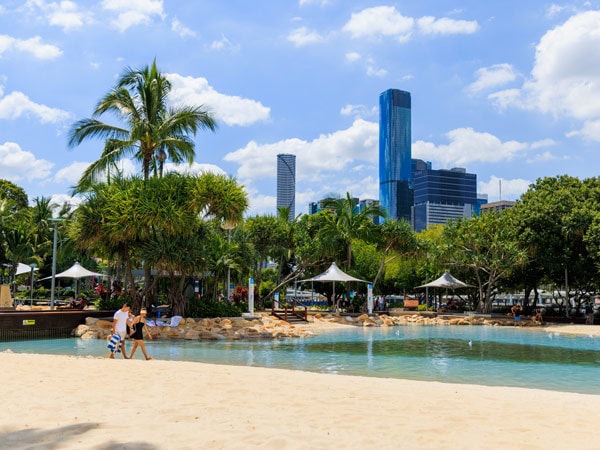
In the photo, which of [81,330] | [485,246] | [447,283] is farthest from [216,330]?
[485,246]

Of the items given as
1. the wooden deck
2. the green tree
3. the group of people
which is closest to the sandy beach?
the group of people

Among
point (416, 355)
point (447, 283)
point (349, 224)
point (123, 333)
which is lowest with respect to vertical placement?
point (416, 355)

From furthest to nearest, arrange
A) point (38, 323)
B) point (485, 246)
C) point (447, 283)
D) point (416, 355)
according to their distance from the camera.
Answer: point (447, 283) → point (485, 246) → point (38, 323) → point (416, 355)

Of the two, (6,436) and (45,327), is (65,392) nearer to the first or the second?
(6,436)

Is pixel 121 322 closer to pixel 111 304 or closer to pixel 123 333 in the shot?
pixel 123 333

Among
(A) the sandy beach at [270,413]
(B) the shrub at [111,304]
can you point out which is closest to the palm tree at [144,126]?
(B) the shrub at [111,304]

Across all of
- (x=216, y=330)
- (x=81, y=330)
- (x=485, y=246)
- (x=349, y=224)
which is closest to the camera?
(x=81, y=330)

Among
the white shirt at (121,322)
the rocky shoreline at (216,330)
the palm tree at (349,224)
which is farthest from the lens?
the palm tree at (349,224)

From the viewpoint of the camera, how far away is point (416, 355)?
18828 millimetres

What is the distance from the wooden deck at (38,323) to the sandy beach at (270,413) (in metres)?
11.9

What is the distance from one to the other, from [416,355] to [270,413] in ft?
38.5

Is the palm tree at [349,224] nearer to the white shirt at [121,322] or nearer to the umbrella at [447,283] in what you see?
the umbrella at [447,283]

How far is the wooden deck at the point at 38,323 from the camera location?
2239 cm

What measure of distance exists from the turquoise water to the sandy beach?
130 inches
